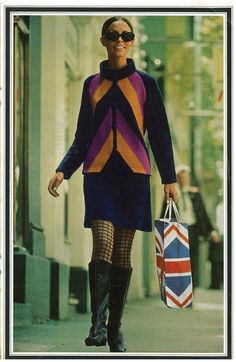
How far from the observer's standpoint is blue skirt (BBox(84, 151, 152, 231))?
1114cm

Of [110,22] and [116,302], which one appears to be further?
[110,22]

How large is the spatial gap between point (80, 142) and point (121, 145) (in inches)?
14.6

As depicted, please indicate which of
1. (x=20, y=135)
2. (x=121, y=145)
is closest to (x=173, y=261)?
(x=121, y=145)

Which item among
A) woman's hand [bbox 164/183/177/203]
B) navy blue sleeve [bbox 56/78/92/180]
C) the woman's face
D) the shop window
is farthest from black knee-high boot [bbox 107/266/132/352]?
the woman's face

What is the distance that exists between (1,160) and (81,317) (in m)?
1.27

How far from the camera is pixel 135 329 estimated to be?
37.7 ft

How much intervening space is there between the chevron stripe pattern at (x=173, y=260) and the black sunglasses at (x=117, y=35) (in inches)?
51.8

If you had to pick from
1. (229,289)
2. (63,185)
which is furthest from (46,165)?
(229,289)

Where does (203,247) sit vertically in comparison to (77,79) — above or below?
below

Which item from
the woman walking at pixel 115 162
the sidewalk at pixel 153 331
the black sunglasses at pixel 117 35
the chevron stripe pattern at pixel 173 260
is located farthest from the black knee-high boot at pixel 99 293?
the black sunglasses at pixel 117 35

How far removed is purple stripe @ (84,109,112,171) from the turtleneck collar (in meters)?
0.26

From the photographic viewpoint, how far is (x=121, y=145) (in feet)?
36.8

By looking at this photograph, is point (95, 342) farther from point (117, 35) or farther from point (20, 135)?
point (117, 35)

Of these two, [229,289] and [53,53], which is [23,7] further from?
[229,289]
